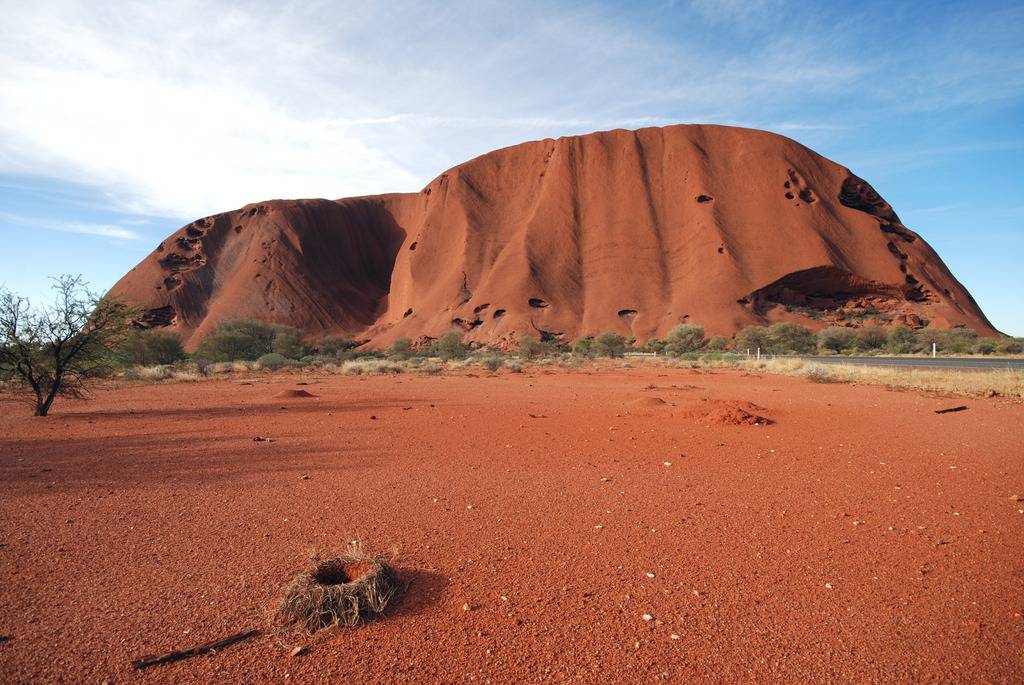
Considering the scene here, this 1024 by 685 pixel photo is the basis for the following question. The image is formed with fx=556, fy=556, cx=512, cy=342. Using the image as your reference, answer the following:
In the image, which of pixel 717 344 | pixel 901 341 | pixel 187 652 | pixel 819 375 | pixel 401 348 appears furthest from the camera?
pixel 401 348

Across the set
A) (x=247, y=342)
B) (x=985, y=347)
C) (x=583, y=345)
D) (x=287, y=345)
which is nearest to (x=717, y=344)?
(x=583, y=345)

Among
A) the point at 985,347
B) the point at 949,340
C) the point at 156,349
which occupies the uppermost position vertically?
the point at 949,340

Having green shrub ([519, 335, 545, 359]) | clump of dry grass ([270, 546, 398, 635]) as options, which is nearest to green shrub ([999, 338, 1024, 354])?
green shrub ([519, 335, 545, 359])

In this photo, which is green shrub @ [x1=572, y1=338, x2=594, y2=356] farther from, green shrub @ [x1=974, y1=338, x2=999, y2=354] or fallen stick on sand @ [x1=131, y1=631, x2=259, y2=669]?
fallen stick on sand @ [x1=131, y1=631, x2=259, y2=669]

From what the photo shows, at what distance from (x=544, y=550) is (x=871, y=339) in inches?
1968

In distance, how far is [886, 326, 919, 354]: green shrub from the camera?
41.2m

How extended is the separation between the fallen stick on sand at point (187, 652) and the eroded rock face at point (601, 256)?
49.8 m

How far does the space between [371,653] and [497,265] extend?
56985mm

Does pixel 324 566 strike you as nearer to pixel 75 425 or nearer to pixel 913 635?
pixel 913 635

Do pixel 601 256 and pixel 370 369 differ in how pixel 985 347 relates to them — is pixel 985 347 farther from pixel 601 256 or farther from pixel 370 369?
pixel 370 369

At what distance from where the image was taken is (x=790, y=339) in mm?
45156

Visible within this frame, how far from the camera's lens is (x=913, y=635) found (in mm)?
3066

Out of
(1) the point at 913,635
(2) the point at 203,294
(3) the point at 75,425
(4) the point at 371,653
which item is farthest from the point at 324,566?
(2) the point at 203,294

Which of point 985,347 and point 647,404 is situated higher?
point 985,347
